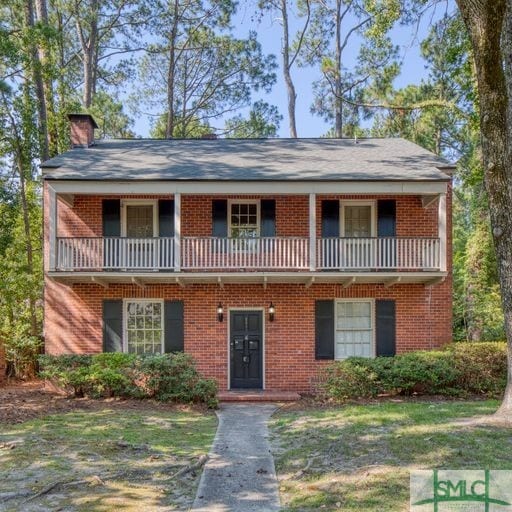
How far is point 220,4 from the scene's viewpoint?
81.0ft

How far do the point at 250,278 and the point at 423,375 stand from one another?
4.66 m

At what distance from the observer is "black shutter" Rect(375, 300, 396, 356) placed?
13.4 meters

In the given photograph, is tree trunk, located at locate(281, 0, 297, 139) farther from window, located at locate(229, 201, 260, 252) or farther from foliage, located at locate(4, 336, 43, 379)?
foliage, located at locate(4, 336, 43, 379)

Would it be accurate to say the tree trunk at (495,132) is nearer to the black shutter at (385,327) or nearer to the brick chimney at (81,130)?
the black shutter at (385,327)

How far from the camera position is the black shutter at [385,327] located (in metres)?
13.4

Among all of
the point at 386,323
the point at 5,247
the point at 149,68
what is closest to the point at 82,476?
the point at 386,323

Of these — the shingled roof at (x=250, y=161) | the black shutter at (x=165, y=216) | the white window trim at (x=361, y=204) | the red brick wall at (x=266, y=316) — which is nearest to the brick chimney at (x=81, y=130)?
the shingled roof at (x=250, y=161)

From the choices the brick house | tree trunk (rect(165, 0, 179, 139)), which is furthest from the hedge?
tree trunk (rect(165, 0, 179, 139))

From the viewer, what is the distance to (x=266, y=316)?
44.1ft

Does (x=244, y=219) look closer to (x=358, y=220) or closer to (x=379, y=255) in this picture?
(x=358, y=220)

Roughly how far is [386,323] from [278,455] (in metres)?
7.21

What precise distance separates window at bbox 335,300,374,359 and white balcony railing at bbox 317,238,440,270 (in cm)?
142

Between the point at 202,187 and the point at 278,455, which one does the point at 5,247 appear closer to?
the point at 202,187

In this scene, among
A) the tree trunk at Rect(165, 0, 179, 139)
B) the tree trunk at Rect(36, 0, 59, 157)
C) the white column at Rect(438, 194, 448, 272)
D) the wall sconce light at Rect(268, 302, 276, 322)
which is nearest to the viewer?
the white column at Rect(438, 194, 448, 272)
